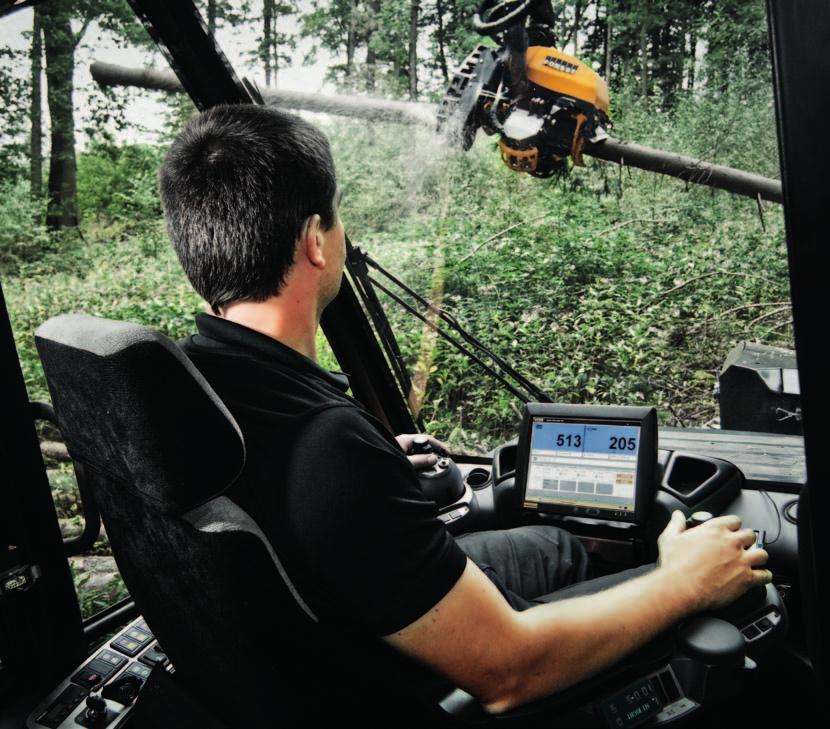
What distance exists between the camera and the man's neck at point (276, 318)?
1.27 meters

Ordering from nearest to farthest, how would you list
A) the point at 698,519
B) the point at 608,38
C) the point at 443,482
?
the point at 698,519 < the point at 443,482 < the point at 608,38

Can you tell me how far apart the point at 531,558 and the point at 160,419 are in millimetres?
1190

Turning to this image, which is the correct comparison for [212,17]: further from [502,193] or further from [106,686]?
[106,686]

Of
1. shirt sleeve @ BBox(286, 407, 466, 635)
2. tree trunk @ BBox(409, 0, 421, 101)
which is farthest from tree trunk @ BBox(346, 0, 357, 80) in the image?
shirt sleeve @ BBox(286, 407, 466, 635)

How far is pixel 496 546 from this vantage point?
182 centimetres

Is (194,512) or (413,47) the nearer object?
(194,512)

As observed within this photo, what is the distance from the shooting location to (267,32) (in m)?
3.26

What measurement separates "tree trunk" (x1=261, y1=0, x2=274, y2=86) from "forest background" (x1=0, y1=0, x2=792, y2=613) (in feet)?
0.04

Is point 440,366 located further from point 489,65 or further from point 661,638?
point 661,638

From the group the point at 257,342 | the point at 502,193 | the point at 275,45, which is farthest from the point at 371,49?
the point at 257,342

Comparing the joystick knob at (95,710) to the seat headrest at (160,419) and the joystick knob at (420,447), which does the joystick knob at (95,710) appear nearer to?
the seat headrest at (160,419)

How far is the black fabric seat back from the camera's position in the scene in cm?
90

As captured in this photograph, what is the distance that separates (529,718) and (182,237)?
3.58 ft

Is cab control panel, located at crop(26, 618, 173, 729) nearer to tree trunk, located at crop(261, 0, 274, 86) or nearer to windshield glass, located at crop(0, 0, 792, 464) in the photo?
windshield glass, located at crop(0, 0, 792, 464)
